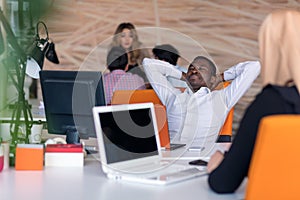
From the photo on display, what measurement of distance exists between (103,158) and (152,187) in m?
0.29

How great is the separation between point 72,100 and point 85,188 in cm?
90

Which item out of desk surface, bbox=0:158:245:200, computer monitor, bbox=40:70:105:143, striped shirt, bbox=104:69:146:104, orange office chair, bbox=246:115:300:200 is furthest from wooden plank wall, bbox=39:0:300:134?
orange office chair, bbox=246:115:300:200

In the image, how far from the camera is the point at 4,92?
3.34m

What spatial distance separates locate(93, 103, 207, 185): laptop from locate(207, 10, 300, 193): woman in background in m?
0.51

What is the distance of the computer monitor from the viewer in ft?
9.84

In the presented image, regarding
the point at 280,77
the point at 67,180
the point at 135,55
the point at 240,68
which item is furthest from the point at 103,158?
the point at 135,55

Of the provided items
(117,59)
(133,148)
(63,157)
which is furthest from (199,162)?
(117,59)

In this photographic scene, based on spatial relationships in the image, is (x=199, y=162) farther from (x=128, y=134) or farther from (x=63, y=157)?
(x=63, y=157)

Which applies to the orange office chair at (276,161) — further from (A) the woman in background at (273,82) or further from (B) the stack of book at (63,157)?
(B) the stack of book at (63,157)

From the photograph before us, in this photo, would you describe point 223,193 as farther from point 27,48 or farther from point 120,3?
point 120,3

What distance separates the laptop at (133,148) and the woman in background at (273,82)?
51 cm

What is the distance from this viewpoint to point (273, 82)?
197 cm

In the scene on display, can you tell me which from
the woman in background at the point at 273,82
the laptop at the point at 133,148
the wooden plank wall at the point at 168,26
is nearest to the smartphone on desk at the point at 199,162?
the laptop at the point at 133,148

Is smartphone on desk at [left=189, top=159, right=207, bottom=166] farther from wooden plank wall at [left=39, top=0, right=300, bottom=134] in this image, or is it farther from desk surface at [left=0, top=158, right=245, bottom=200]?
wooden plank wall at [left=39, top=0, right=300, bottom=134]
